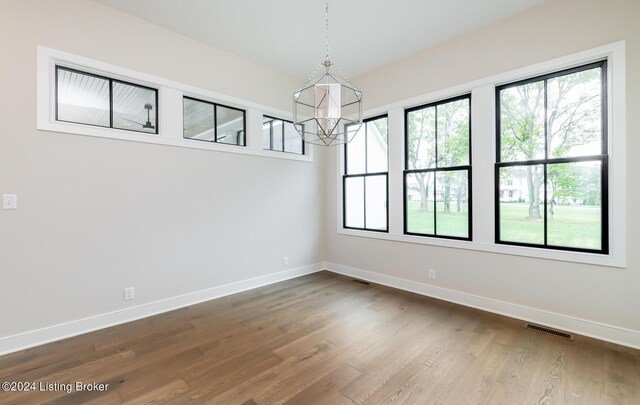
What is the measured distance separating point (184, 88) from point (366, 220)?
327cm

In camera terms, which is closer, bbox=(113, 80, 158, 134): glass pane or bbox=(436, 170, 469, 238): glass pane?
bbox=(113, 80, 158, 134): glass pane

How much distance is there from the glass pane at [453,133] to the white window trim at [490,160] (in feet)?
0.43

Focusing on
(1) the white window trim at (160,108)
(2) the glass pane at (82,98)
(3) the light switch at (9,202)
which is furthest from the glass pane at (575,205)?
(3) the light switch at (9,202)

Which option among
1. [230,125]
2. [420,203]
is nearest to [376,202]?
[420,203]

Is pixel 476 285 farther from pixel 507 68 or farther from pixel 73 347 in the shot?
pixel 73 347

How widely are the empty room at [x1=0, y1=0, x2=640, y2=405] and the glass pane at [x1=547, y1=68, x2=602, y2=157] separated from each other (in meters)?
0.02

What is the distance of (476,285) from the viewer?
3.34m

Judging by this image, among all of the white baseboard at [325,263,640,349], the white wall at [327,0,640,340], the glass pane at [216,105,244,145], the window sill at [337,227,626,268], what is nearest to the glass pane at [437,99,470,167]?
the white wall at [327,0,640,340]

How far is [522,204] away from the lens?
3.07m

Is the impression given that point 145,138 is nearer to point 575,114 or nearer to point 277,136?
point 277,136

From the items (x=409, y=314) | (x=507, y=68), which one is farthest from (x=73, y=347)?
(x=507, y=68)

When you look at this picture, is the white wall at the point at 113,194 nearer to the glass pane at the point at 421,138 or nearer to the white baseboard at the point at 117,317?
the white baseboard at the point at 117,317

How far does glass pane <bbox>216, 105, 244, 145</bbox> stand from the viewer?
3837mm

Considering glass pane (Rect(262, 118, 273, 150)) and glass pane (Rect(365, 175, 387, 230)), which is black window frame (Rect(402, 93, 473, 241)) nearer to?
glass pane (Rect(365, 175, 387, 230))
